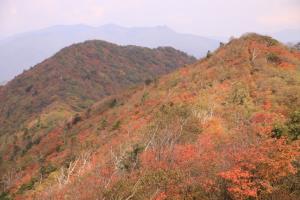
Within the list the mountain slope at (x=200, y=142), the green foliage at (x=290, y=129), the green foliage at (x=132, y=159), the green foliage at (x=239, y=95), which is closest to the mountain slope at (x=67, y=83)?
the mountain slope at (x=200, y=142)

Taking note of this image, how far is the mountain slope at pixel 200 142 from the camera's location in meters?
23.8

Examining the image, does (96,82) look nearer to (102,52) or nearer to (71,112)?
(102,52)

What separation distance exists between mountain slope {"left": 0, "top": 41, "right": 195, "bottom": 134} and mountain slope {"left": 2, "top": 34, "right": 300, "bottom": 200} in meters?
57.0

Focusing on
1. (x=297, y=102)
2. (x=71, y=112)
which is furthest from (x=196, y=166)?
(x=71, y=112)

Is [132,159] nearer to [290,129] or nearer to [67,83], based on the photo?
[290,129]

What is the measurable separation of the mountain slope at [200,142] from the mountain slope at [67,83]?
187ft

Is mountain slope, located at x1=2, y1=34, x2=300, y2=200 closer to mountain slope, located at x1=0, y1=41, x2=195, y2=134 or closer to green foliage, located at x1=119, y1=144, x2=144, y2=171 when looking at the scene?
green foliage, located at x1=119, y1=144, x2=144, y2=171

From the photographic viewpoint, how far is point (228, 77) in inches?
2287

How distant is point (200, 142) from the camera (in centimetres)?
3678

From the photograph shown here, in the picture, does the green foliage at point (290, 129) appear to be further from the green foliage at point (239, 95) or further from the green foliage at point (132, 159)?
the green foliage at point (239, 95)

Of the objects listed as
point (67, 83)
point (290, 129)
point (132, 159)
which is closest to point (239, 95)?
point (132, 159)

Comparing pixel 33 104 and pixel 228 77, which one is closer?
pixel 228 77

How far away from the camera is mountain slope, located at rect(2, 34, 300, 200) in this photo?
937 inches

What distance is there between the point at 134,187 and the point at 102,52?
176 meters
